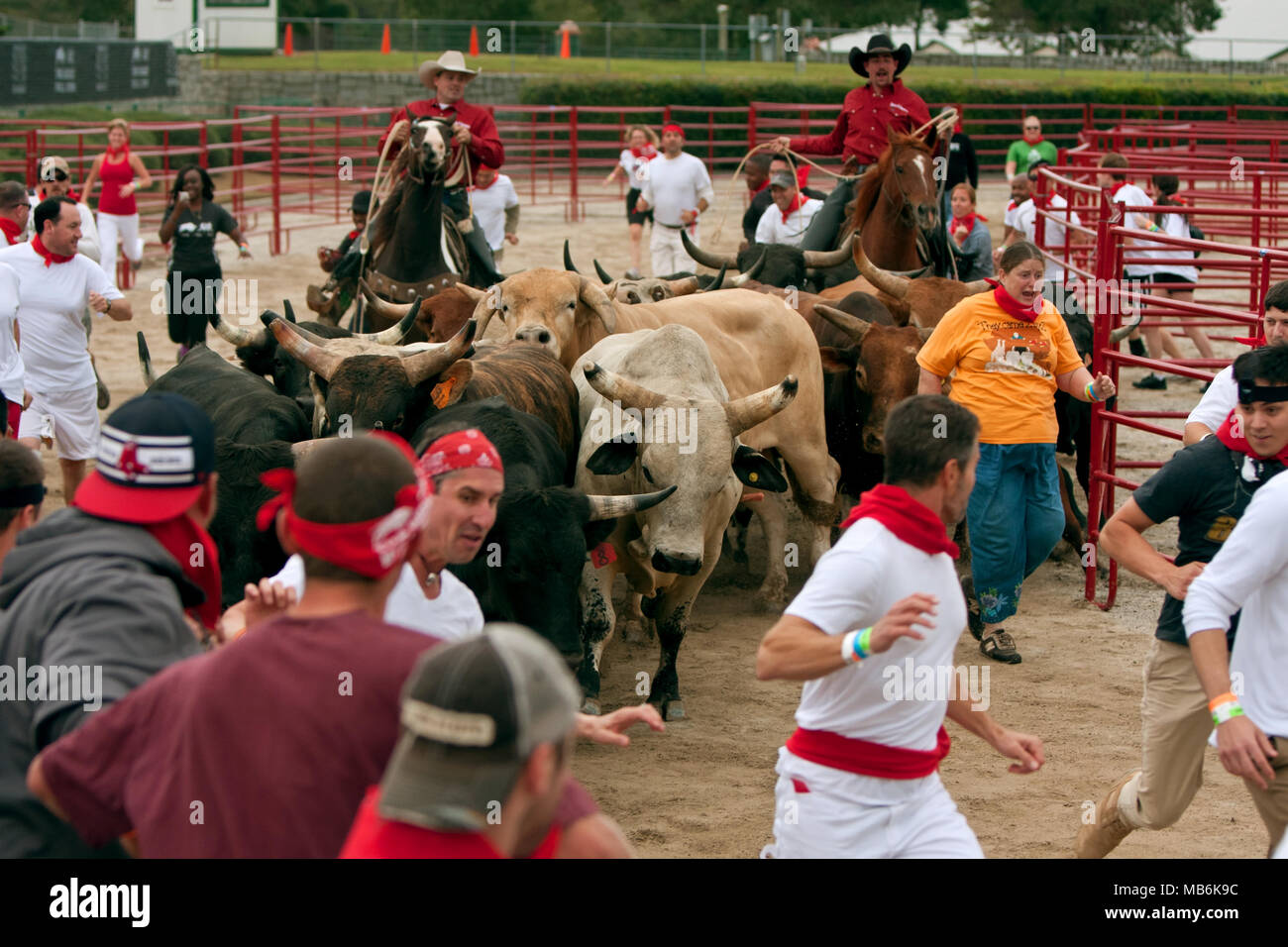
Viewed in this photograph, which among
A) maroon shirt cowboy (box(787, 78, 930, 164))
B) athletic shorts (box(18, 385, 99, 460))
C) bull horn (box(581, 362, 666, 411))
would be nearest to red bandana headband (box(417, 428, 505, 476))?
bull horn (box(581, 362, 666, 411))

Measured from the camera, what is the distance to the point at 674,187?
16.5m

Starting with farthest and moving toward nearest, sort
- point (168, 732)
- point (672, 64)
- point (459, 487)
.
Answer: point (672, 64) < point (459, 487) < point (168, 732)

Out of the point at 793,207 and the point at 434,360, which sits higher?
the point at 793,207

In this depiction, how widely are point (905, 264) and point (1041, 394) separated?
3740 millimetres

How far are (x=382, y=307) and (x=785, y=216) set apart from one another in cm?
558

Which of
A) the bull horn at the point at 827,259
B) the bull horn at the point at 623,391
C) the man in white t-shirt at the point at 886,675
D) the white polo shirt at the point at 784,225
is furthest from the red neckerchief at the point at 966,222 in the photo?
the man in white t-shirt at the point at 886,675

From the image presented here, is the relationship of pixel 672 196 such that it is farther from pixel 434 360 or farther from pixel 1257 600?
pixel 1257 600

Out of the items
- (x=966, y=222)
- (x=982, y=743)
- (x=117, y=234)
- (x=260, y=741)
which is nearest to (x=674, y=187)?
(x=966, y=222)

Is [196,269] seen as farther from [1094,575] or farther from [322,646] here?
[322,646]

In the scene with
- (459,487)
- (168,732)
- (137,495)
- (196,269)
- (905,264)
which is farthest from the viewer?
(196,269)

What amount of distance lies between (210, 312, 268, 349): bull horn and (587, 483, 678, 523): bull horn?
2934mm

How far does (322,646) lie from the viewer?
2586 millimetres

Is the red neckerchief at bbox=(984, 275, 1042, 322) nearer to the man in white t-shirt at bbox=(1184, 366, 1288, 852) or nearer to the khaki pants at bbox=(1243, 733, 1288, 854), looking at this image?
the man in white t-shirt at bbox=(1184, 366, 1288, 852)

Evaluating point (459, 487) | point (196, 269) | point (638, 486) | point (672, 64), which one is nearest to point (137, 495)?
point (459, 487)
